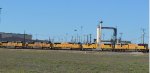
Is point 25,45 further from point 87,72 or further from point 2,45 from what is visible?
point 87,72

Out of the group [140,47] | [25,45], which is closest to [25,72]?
[140,47]

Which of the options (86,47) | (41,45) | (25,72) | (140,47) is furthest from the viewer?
(41,45)

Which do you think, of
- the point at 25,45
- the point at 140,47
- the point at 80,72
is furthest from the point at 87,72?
the point at 25,45

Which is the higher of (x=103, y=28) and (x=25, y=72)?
(x=103, y=28)

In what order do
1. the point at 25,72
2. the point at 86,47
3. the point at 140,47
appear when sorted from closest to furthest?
the point at 25,72 → the point at 140,47 → the point at 86,47

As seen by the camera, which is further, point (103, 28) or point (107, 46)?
point (103, 28)

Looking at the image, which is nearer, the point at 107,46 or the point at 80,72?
the point at 80,72

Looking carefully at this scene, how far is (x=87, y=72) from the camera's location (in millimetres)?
21547

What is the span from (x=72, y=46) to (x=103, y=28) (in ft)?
63.6

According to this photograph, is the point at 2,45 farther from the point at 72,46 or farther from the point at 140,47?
the point at 140,47

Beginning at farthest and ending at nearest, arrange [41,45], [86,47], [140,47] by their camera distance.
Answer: [41,45], [86,47], [140,47]

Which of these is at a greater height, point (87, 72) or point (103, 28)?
point (103, 28)

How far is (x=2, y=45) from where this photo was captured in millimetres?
152625

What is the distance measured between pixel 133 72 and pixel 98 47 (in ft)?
363
